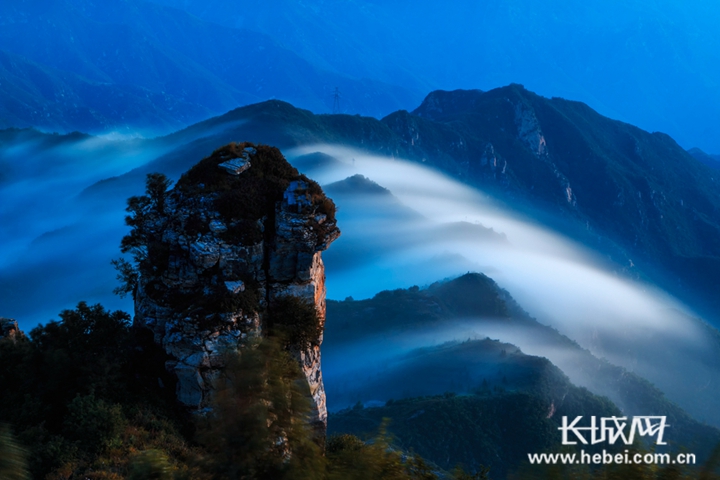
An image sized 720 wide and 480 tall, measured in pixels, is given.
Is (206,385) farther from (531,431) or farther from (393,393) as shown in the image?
(393,393)

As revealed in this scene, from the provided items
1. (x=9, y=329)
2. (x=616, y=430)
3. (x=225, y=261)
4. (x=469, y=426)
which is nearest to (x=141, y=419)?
(x=225, y=261)

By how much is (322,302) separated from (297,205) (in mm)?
4400

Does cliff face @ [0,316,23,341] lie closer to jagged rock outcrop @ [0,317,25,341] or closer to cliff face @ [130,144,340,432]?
jagged rock outcrop @ [0,317,25,341]

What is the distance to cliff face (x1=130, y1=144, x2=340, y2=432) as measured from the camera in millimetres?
18359

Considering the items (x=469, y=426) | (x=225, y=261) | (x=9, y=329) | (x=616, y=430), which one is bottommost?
(x=469, y=426)

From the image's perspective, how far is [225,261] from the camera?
19.1 meters

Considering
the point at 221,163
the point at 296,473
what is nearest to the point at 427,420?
the point at 221,163

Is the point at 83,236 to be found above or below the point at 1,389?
above

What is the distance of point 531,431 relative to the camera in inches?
2479

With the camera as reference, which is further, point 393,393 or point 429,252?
point 429,252

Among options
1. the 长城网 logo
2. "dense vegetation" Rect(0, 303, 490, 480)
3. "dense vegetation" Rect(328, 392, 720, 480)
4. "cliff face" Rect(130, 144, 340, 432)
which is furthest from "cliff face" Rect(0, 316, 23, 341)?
"dense vegetation" Rect(328, 392, 720, 480)

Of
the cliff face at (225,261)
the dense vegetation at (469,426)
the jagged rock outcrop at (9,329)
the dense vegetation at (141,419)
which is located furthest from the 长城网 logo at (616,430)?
the dense vegetation at (469,426)

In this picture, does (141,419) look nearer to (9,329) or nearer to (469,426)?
(9,329)

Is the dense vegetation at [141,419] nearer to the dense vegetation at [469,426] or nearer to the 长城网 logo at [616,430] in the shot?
the 长城网 logo at [616,430]
